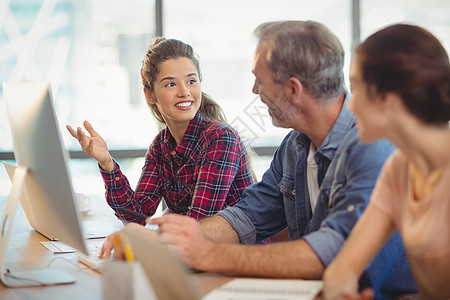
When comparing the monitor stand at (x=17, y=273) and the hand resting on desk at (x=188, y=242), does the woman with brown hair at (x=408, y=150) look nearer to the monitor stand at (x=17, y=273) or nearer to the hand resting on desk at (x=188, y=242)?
the hand resting on desk at (x=188, y=242)

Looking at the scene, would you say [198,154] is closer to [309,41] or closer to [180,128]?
[180,128]

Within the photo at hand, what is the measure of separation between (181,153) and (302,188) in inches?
30.2

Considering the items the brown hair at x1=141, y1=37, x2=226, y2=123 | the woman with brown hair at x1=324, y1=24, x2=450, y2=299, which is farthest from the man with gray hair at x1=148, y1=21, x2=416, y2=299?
the brown hair at x1=141, y1=37, x2=226, y2=123

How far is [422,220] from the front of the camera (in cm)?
112

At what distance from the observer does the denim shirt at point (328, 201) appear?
1.39 meters

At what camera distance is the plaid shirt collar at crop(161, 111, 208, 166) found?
2389 millimetres

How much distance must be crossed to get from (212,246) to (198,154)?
96 cm

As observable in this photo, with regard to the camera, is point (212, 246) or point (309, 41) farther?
point (309, 41)

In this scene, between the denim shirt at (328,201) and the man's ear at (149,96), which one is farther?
the man's ear at (149,96)

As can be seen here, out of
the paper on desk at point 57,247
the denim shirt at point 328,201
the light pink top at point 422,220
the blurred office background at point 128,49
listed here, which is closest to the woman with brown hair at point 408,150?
the light pink top at point 422,220

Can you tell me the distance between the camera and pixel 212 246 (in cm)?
142

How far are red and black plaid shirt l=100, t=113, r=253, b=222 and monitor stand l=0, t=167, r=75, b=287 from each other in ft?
2.47

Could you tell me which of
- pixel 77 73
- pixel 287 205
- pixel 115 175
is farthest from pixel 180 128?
pixel 77 73

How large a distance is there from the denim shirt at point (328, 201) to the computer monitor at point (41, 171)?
536 millimetres
